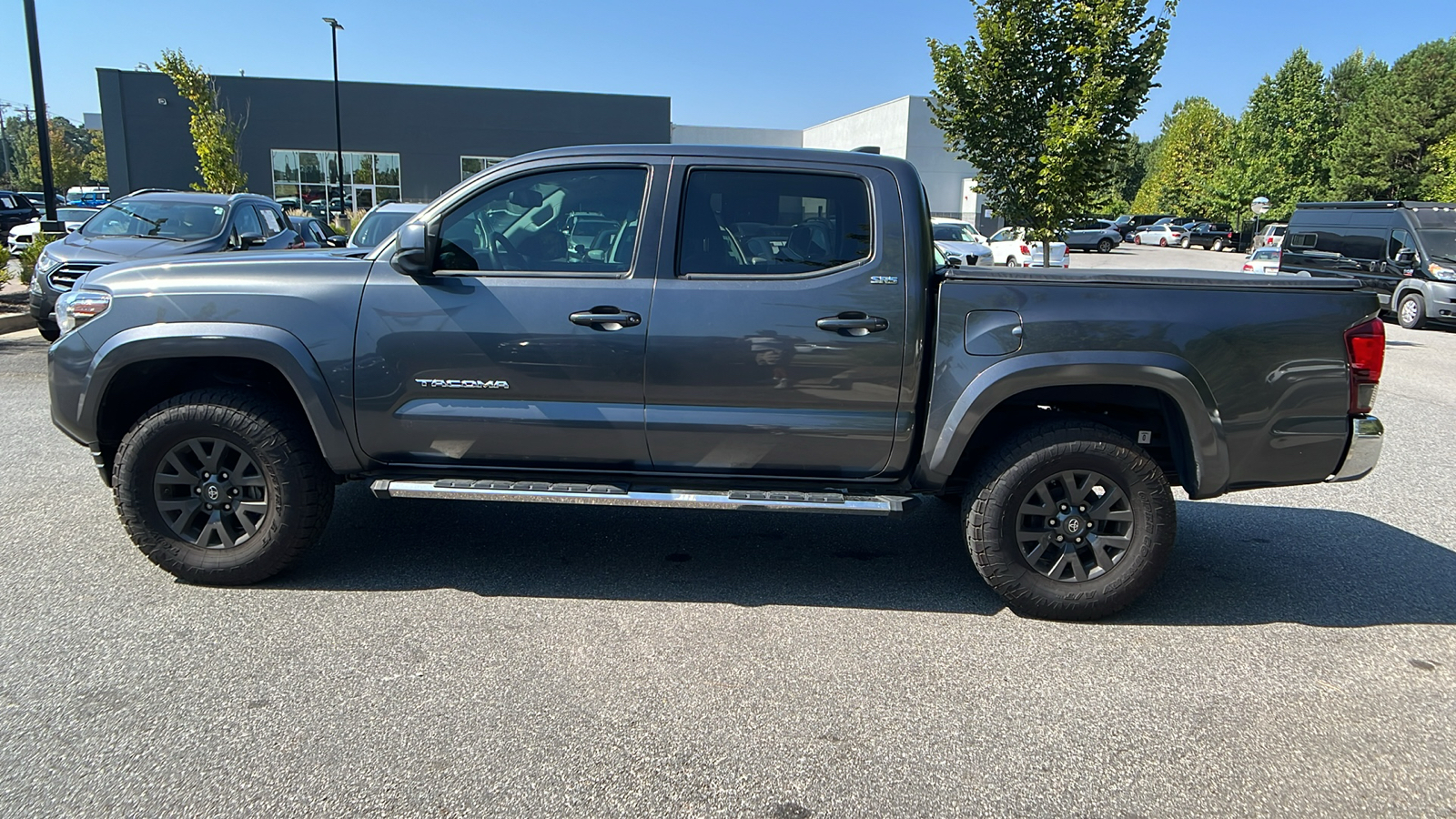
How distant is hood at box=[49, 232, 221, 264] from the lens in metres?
10.8

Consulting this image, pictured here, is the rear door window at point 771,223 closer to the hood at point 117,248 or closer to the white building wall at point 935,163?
the hood at point 117,248

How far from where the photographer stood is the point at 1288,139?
175 feet

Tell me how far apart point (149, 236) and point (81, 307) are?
8450 mm

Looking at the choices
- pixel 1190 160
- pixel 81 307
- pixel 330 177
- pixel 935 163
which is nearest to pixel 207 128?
pixel 330 177

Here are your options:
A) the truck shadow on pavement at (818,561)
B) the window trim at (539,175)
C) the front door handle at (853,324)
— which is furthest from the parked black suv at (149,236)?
the front door handle at (853,324)

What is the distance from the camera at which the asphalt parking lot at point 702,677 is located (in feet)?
9.57

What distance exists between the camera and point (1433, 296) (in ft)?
53.8

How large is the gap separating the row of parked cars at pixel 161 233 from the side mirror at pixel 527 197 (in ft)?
22.8

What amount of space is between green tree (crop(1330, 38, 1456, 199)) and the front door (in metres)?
57.6

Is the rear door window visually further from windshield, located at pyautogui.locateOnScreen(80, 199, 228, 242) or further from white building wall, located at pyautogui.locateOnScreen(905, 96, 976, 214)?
white building wall, located at pyautogui.locateOnScreen(905, 96, 976, 214)

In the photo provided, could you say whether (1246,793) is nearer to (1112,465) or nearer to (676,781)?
(1112,465)

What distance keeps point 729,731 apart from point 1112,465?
6.51 ft

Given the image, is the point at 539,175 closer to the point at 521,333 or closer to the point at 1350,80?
the point at 521,333

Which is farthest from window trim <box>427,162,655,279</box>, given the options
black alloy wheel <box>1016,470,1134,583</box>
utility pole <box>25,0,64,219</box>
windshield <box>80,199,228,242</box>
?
utility pole <box>25,0,64,219</box>
